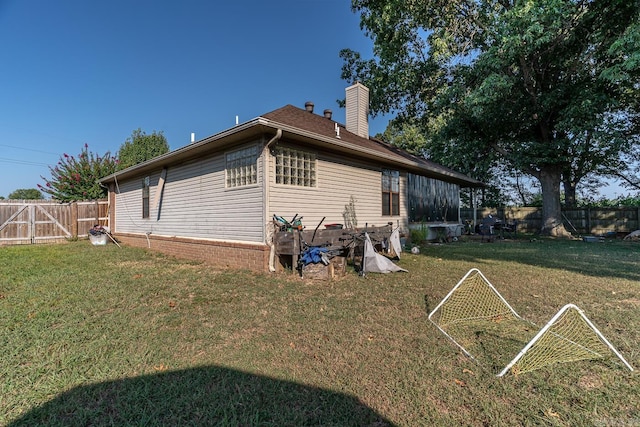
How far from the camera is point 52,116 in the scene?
61.3 feet

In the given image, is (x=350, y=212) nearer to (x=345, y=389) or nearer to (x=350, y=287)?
(x=350, y=287)

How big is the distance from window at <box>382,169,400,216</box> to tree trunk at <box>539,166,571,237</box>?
8970 millimetres

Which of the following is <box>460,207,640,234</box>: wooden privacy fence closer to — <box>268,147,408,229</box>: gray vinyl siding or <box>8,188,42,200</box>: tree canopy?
<box>268,147,408,229</box>: gray vinyl siding

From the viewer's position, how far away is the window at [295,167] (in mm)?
6713

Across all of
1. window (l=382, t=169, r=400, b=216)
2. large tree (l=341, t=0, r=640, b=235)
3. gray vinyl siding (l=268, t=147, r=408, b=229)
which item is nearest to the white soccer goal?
gray vinyl siding (l=268, t=147, r=408, b=229)

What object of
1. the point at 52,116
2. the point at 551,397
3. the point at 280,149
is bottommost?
the point at 551,397

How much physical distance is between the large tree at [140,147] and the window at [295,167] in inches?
888

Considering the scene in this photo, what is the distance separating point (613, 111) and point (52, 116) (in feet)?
102

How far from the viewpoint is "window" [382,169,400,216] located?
10148 millimetres

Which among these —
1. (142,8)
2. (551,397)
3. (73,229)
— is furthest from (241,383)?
(73,229)

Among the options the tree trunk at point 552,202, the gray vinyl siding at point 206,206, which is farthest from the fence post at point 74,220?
the tree trunk at point 552,202

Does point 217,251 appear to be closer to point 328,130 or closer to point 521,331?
point 328,130

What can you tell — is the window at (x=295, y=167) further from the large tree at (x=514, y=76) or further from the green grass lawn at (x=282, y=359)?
the large tree at (x=514, y=76)

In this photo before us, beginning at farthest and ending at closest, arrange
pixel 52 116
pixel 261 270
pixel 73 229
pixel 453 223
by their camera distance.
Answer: pixel 52 116, pixel 453 223, pixel 73 229, pixel 261 270
